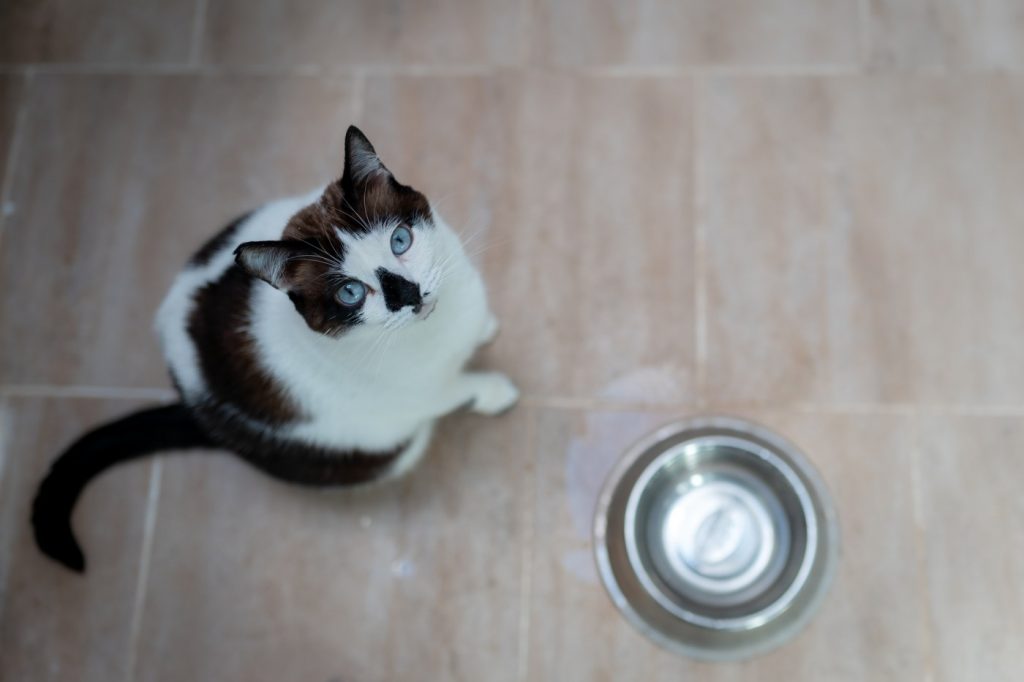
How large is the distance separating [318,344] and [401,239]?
187mm

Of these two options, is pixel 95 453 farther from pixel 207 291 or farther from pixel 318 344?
pixel 318 344

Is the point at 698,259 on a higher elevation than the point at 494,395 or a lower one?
higher

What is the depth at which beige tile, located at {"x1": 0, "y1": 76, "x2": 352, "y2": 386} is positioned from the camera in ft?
5.10

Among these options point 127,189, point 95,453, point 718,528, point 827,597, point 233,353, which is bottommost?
point 827,597

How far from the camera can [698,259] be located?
4.98 ft

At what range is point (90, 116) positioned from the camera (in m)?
1.65

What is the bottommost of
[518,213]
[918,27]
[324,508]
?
[324,508]

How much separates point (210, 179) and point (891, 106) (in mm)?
1376

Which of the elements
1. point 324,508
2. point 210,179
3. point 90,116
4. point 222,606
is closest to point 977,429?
point 324,508

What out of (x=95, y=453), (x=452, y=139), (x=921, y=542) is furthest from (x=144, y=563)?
(x=921, y=542)

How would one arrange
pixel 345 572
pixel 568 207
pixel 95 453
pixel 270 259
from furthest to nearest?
pixel 568 207
pixel 345 572
pixel 95 453
pixel 270 259

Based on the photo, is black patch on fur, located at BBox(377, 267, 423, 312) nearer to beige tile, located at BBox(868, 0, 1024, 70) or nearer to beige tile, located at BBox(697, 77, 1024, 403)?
beige tile, located at BBox(697, 77, 1024, 403)

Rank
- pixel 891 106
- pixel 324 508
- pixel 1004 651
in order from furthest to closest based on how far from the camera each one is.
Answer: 1. pixel 891 106
2. pixel 324 508
3. pixel 1004 651

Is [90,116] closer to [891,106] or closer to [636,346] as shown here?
[636,346]
